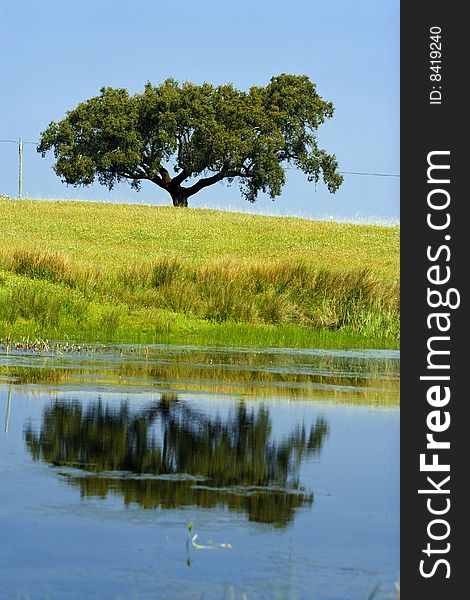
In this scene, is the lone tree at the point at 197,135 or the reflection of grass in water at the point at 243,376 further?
the lone tree at the point at 197,135

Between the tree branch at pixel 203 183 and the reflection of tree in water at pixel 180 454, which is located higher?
the tree branch at pixel 203 183

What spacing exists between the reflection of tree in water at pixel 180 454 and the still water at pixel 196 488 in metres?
0.02

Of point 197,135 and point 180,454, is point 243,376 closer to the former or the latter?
point 180,454

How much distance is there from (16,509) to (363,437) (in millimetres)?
4504

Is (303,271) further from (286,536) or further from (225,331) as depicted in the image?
(286,536)

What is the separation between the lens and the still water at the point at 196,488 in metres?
7.62

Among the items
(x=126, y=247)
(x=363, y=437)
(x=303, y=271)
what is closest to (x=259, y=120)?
(x=126, y=247)

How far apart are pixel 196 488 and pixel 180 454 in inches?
60.8

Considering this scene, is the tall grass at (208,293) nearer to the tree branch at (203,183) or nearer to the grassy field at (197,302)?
the grassy field at (197,302)

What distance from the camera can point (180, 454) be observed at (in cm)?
1152

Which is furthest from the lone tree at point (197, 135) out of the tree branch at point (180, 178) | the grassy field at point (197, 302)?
the grassy field at point (197, 302)

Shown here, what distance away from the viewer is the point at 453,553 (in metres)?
7.31

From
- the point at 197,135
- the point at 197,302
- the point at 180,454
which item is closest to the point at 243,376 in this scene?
the point at 180,454

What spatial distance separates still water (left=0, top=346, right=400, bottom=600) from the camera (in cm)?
762
